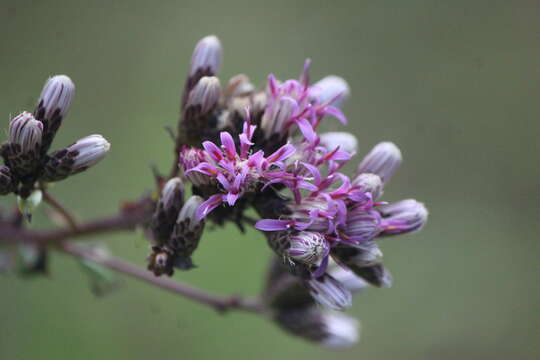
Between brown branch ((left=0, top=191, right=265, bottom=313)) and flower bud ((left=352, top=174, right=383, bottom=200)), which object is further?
brown branch ((left=0, top=191, right=265, bottom=313))

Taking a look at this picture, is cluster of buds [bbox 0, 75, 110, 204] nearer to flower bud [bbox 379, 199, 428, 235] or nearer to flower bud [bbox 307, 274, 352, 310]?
flower bud [bbox 307, 274, 352, 310]

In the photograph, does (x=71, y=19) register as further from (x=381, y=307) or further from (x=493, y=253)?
(x=493, y=253)

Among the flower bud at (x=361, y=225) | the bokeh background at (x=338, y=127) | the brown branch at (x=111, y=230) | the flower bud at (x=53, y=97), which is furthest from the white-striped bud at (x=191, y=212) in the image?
the bokeh background at (x=338, y=127)

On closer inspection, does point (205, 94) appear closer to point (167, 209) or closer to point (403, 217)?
point (167, 209)

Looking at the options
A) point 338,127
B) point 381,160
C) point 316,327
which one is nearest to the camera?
point 381,160

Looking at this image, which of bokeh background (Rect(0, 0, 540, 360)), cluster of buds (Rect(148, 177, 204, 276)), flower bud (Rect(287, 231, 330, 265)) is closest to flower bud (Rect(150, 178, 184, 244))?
cluster of buds (Rect(148, 177, 204, 276))


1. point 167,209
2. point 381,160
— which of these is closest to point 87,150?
point 167,209
